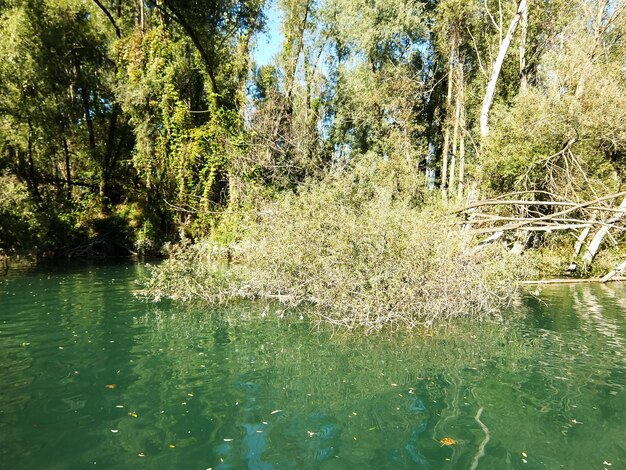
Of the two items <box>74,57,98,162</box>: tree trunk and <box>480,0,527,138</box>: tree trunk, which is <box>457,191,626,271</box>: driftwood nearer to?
<box>480,0,527,138</box>: tree trunk

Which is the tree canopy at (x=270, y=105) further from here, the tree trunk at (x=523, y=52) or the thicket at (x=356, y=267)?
the thicket at (x=356, y=267)

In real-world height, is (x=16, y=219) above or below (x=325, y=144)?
below

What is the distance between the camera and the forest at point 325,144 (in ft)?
35.6

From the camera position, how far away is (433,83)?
2841 centimetres

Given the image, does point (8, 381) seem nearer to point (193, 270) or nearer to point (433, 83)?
point (193, 270)

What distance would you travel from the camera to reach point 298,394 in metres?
6.35

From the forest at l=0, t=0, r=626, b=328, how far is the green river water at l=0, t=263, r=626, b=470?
1540 millimetres

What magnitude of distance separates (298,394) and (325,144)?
83.0ft

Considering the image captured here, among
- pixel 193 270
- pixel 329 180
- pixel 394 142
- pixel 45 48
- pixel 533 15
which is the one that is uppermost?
pixel 533 15

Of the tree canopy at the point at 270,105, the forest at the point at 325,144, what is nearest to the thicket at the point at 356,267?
the forest at the point at 325,144

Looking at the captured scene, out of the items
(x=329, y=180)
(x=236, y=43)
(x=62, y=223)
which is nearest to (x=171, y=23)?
(x=236, y=43)

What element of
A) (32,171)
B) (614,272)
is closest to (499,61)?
(614,272)

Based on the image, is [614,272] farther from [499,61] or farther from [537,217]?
[499,61]

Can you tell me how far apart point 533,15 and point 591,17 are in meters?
3.29
